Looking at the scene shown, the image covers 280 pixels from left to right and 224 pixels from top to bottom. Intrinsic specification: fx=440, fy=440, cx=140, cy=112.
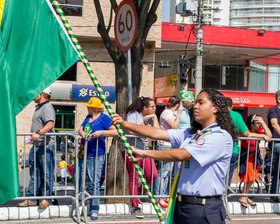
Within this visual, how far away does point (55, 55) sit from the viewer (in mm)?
3615

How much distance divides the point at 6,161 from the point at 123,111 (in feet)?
13.7

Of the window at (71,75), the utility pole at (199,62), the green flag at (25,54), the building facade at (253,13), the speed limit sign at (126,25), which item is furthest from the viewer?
the building facade at (253,13)

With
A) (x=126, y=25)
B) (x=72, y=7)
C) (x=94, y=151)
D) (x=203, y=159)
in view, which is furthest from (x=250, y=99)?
(x=203, y=159)

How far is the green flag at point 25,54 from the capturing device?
10.8 feet

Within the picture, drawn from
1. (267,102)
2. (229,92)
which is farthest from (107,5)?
(267,102)

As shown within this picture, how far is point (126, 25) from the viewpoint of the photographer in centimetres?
614

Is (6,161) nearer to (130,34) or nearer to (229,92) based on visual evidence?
(130,34)

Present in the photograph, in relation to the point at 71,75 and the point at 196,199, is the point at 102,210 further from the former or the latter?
the point at 71,75

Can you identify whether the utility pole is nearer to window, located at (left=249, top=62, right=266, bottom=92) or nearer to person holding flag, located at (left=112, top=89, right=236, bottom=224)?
window, located at (left=249, top=62, right=266, bottom=92)

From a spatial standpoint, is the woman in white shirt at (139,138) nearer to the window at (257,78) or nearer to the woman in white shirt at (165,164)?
the woman in white shirt at (165,164)

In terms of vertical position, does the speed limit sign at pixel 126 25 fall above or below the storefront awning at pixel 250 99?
above

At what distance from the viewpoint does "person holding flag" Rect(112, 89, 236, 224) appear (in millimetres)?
3408

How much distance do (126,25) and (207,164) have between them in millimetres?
3232

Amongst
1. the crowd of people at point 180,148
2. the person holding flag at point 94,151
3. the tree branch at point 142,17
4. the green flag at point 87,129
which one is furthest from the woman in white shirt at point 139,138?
the tree branch at point 142,17
